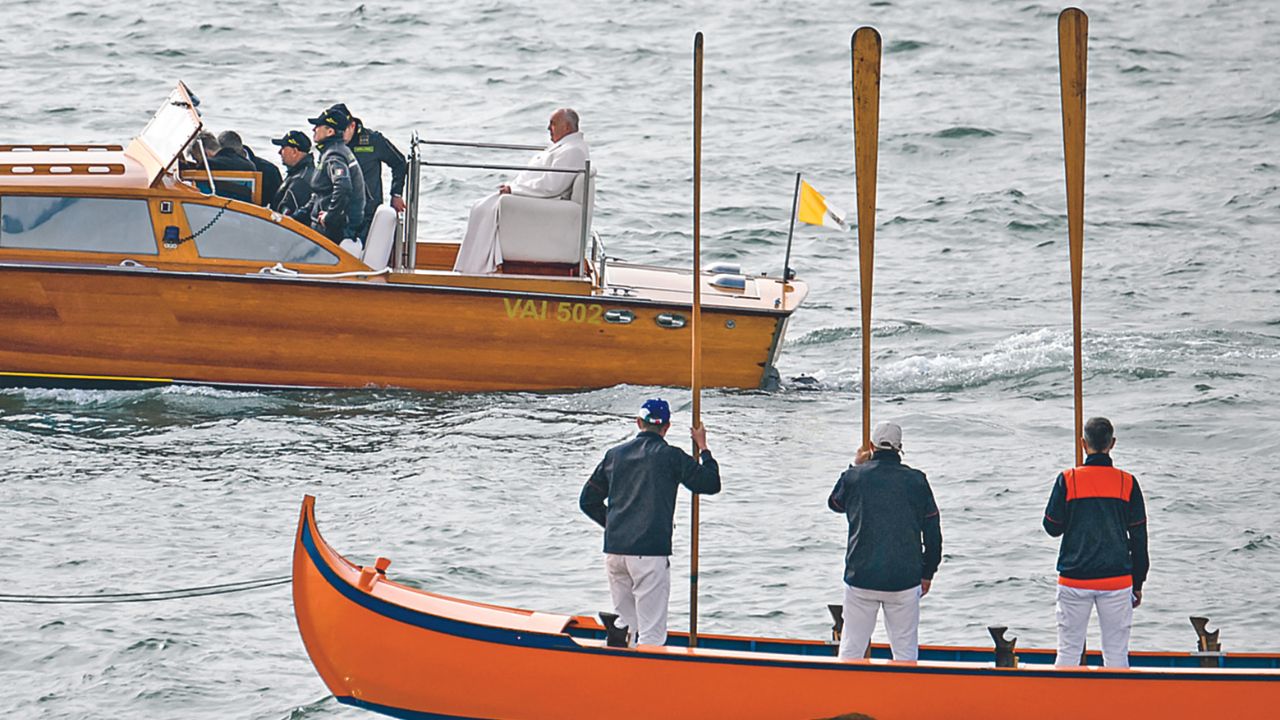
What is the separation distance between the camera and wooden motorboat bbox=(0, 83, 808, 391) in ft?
48.0

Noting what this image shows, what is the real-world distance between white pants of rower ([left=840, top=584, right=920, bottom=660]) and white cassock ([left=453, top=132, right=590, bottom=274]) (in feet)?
21.4

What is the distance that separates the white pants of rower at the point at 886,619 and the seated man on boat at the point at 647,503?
0.89 m

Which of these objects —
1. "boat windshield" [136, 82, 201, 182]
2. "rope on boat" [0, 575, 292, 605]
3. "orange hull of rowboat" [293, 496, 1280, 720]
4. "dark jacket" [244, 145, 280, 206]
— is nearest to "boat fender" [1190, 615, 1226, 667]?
"orange hull of rowboat" [293, 496, 1280, 720]

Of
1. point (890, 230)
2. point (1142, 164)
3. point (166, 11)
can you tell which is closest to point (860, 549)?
point (890, 230)

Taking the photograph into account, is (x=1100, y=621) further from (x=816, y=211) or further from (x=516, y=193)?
(x=516, y=193)

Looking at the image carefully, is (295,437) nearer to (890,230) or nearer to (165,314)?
(165,314)

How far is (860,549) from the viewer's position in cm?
884

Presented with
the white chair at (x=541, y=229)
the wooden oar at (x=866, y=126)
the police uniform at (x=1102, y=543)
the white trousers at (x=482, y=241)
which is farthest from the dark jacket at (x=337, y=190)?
the police uniform at (x=1102, y=543)

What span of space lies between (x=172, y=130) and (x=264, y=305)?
5.30 feet

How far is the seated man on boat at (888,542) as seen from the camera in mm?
8797

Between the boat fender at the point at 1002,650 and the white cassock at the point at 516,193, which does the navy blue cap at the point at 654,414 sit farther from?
the white cassock at the point at 516,193

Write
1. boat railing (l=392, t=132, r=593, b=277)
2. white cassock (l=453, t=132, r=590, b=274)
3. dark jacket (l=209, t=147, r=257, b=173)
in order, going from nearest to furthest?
boat railing (l=392, t=132, r=593, b=277) → white cassock (l=453, t=132, r=590, b=274) → dark jacket (l=209, t=147, r=257, b=173)

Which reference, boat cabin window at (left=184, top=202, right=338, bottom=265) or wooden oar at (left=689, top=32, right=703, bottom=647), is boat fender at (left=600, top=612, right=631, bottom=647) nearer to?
wooden oar at (left=689, top=32, right=703, bottom=647)

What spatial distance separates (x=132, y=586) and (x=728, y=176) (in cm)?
1548
